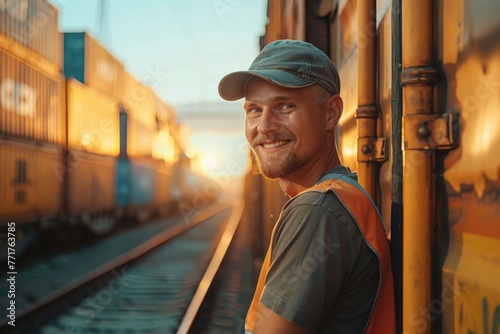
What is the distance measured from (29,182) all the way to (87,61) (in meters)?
5.52

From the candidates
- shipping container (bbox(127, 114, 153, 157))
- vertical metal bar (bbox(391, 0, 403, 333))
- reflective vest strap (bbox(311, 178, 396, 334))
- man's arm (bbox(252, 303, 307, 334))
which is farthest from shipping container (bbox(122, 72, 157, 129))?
man's arm (bbox(252, 303, 307, 334))

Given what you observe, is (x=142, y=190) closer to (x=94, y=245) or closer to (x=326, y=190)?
(x=94, y=245)

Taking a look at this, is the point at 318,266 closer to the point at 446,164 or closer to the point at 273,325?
the point at 273,325

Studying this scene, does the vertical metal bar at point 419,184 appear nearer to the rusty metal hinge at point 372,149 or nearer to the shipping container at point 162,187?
the rusty metal hinge at point 372,149

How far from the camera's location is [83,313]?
7.14 metres

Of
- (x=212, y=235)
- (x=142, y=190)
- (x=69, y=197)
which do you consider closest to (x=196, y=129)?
(x=142, y=190)

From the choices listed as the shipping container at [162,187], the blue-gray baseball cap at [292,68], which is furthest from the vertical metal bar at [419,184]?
the shipping container at [162,187]

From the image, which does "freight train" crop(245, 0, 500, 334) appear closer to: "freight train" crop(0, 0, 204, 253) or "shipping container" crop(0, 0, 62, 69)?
"freight train" crop(0, 0, 204, 253)

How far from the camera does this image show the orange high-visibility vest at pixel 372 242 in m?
1.46

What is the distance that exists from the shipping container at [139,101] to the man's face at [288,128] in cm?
1895

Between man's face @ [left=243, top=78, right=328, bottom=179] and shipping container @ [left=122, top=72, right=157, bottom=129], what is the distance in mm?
18951

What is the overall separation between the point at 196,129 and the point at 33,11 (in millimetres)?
43410

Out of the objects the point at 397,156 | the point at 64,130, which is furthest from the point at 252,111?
the point at 64,130

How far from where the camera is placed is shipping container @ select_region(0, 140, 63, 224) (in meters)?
10.6
